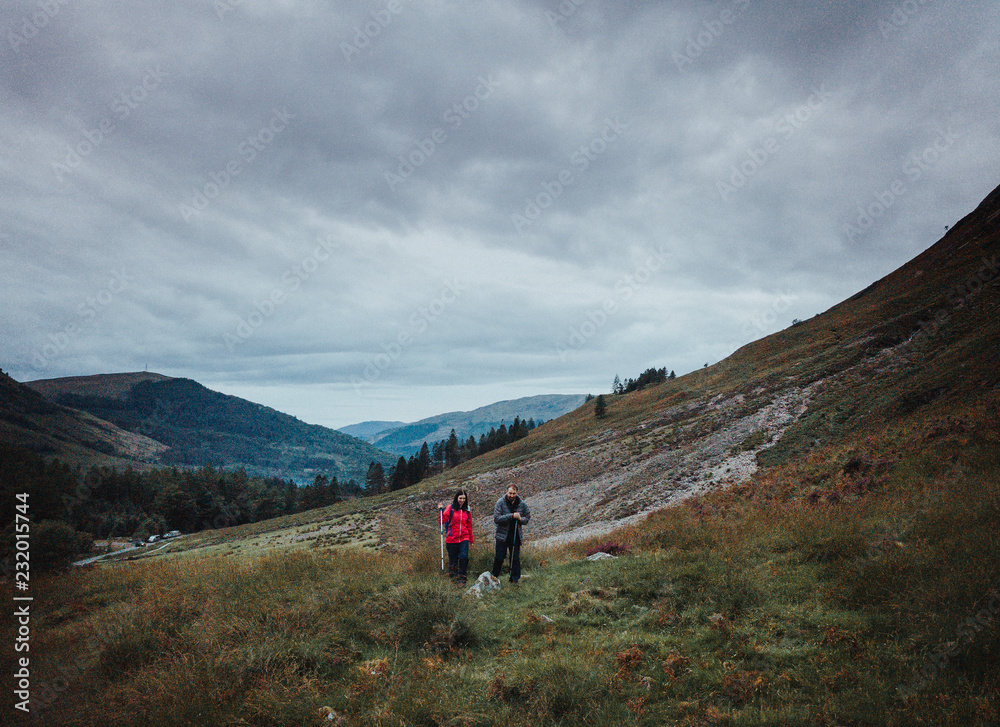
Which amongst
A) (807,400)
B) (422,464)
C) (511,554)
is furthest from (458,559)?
Answer: (422,464)

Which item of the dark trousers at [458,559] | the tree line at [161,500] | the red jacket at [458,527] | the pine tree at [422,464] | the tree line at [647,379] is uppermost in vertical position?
the tree line at [647,379]

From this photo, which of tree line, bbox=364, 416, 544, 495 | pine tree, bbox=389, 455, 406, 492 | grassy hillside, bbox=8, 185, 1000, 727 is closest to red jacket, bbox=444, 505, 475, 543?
grassy hillside, bbox=8, 185, 1000, 727

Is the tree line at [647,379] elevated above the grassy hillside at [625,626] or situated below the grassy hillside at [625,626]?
above

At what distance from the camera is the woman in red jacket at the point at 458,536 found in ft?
34.6

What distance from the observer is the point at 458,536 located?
1059 cm

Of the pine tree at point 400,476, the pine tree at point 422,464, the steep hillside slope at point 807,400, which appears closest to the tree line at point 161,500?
the pine tree at point 400,476

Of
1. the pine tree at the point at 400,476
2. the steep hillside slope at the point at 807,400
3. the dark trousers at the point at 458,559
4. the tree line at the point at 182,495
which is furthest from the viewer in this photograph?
the pine tree at the point at 400,476

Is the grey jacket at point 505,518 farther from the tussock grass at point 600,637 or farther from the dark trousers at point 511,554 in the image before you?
the tussock grass at point 600,637

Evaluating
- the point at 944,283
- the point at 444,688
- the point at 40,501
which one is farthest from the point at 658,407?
the point at 40,501

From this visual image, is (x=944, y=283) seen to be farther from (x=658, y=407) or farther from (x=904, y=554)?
(x=904, y=554)

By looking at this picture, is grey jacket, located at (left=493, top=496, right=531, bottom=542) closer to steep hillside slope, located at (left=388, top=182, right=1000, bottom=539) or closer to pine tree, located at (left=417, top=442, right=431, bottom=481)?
steep hillside slope, located at (left=388, top=182, right=1000, bottom=539)

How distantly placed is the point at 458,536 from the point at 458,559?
619mm

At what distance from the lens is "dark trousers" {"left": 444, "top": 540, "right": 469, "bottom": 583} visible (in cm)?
1050

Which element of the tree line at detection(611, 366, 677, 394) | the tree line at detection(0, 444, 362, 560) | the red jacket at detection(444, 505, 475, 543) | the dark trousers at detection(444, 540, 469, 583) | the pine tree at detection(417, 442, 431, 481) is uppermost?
the tree line at detection(611, 366, 677, 394)
